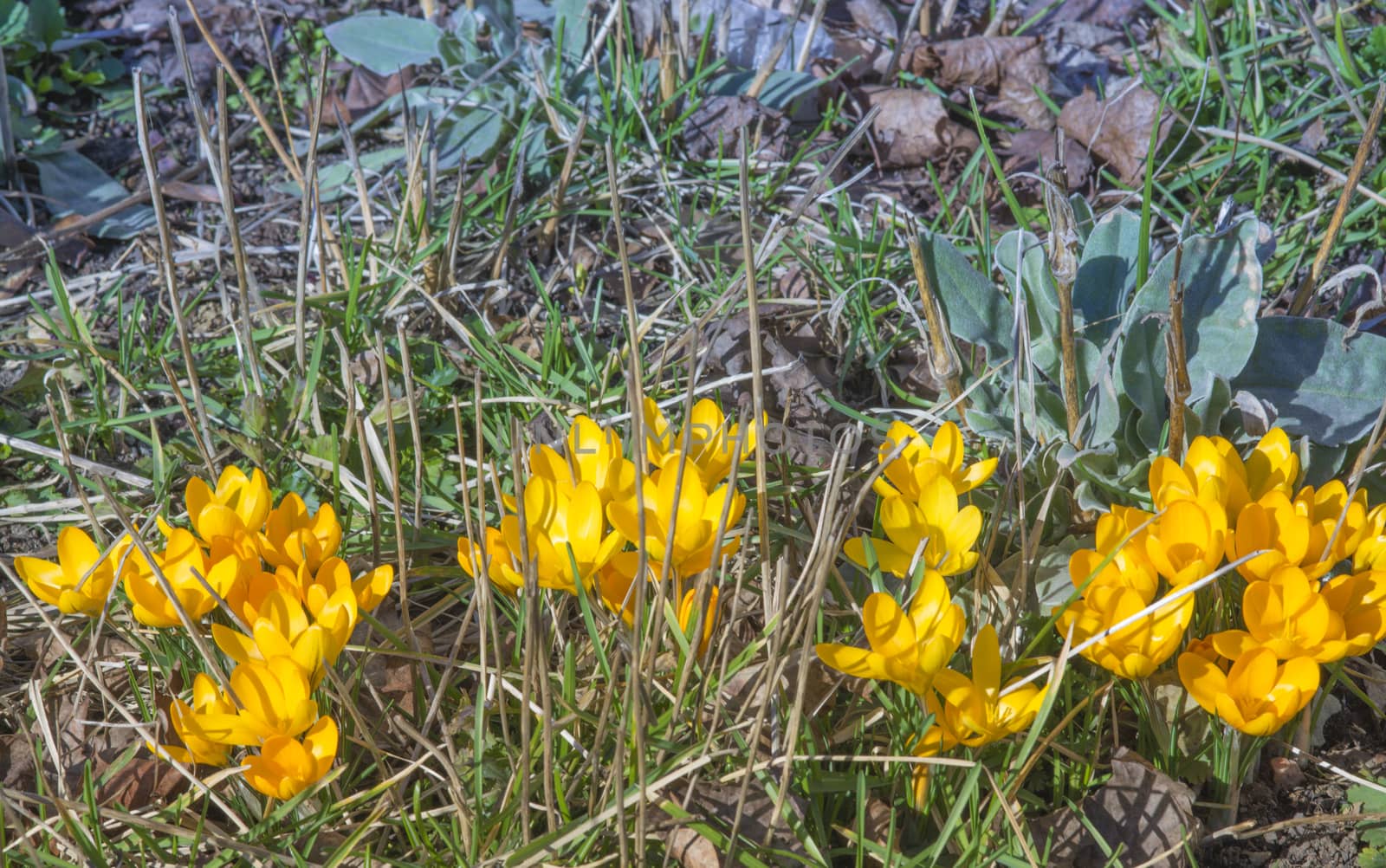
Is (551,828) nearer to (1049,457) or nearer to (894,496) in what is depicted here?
(894,496)

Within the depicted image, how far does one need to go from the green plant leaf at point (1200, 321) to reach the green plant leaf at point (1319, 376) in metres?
0.06

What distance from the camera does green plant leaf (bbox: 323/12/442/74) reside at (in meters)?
2.72

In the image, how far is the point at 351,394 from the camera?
1588 mm

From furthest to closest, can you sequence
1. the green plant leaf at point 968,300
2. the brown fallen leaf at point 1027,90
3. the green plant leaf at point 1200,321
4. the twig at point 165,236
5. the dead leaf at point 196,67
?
the dead leaf at point 196,67 < the brown fallen leaf at point 1027,90 < the green plant leaf at point 968,300 < the green plant leaf at point 1200,321 < the twig at point 165,236

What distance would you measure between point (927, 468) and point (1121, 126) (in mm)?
1681

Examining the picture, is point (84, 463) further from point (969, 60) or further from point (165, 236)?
point (969, 60)

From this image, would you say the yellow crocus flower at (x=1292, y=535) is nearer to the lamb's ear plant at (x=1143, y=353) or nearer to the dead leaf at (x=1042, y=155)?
the lamb's ear plant at (x=1143, y=353)

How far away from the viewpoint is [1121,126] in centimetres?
265

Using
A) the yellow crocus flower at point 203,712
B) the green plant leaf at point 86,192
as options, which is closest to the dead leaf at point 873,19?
the green plant leaf at point 86,192

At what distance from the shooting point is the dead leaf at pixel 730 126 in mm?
2695

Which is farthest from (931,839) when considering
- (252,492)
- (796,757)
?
(252,492)

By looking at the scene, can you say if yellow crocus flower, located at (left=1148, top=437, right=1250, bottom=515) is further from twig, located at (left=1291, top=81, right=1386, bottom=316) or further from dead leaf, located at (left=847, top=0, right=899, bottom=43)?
dead leaf, located at (left=847, top=0, right=899, bottom=43)

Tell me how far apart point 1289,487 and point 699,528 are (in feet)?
2.57

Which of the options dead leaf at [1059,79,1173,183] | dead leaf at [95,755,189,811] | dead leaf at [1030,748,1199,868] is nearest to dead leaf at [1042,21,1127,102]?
dead leaf at [1059,79,1173,183]
